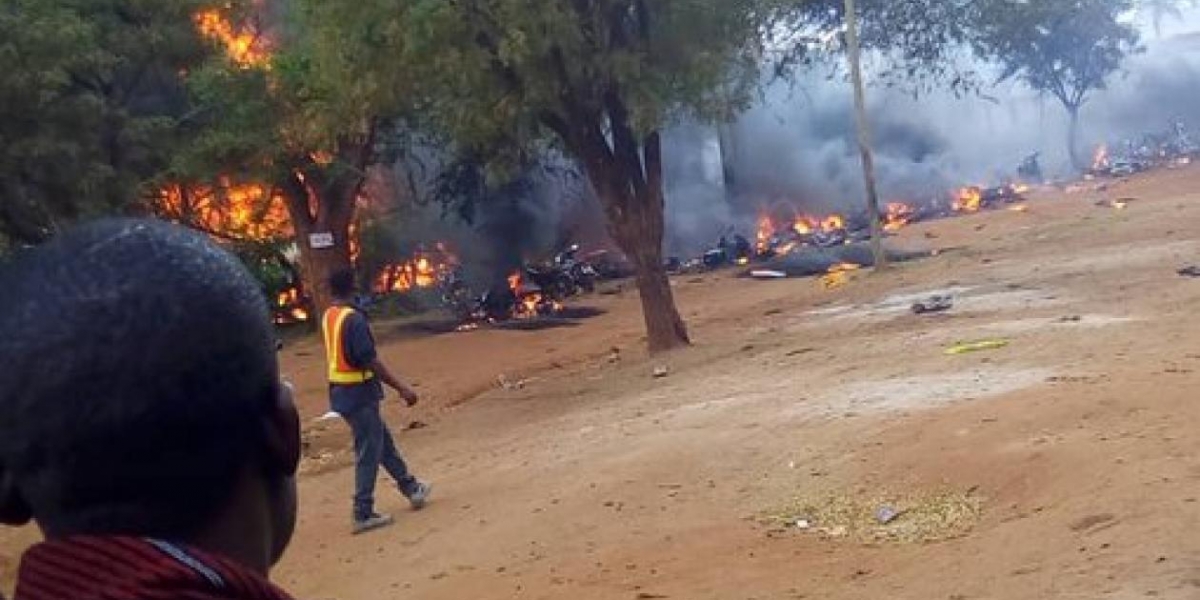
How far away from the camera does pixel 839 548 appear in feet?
24.7

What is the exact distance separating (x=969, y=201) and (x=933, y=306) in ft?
81.4

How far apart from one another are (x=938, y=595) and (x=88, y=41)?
15335mm

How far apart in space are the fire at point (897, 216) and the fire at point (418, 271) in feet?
34.0

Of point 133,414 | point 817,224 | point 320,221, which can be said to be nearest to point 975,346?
point 133,414

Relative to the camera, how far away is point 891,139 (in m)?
51.5

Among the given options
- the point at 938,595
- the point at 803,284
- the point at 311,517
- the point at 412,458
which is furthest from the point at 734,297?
the point at 938,595

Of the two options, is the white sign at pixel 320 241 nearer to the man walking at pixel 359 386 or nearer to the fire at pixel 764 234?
the fire at pixel 764 234

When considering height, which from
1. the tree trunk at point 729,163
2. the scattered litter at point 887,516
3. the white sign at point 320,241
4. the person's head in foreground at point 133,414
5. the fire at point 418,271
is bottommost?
the scattered litter at point 887,516

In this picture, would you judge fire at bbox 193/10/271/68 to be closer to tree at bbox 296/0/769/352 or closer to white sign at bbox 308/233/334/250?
white sign at bbox 308/233/334/250

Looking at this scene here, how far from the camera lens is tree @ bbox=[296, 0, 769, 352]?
15.5 metres

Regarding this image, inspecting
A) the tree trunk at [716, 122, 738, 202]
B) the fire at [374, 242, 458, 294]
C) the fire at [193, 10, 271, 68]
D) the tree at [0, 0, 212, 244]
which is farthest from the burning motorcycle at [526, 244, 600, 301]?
the tree trunk at [716, 122, 738, 202]

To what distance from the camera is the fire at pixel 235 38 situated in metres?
Answer: 24.6

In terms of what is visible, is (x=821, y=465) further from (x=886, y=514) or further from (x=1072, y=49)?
(x=1072, y=49)

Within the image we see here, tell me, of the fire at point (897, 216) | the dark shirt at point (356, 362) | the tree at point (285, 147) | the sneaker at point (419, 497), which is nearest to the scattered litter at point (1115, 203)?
the fire at point (897, 216)
